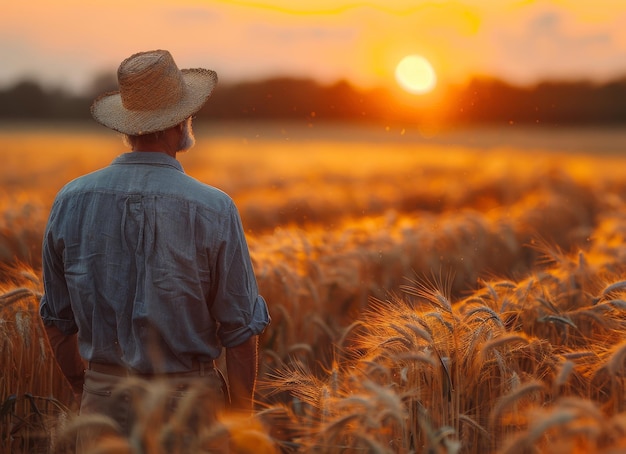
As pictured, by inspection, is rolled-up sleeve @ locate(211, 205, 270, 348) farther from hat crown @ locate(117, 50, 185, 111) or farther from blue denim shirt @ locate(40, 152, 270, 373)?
hat crown @ locate(117, 50, 185, 111)

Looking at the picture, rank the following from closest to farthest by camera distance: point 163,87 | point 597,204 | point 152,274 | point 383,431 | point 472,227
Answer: point 383,431, point 152,274, point 163,87, point 472,227, point 597,204

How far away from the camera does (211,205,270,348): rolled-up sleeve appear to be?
254cm

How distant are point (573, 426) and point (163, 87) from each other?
5.84ft

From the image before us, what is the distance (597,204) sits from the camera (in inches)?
496

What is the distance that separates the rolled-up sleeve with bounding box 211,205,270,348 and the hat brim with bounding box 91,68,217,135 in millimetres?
400

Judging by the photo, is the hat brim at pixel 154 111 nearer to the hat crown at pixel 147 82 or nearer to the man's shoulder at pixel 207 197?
the hat crown at pixel 147 82

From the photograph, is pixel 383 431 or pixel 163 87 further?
pixel 163 87

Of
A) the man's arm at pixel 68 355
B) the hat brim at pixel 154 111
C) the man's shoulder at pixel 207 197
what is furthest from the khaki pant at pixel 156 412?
the hat brim at pixel 154 111

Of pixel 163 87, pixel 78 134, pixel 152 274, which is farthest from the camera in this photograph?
pixel 78 134

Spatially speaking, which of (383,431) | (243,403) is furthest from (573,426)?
(243,403)

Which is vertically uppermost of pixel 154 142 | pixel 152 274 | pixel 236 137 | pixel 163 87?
pixel 163 87

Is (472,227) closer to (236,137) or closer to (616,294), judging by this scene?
(616,294)

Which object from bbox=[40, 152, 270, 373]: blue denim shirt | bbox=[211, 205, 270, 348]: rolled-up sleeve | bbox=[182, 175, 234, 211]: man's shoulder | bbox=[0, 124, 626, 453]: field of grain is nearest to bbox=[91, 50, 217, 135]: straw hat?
bbox=[40, 152, 270, 373]: blue denim shirt

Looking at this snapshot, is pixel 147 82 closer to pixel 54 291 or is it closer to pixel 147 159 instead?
pixel 147 159
